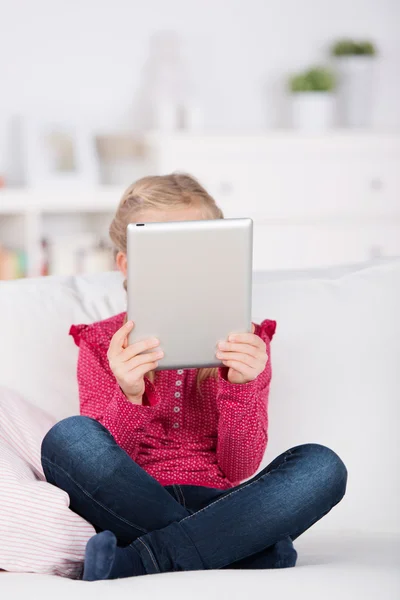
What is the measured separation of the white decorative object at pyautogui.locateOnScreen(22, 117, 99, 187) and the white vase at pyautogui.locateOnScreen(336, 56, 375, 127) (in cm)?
105

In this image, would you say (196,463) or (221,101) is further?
(221,101)

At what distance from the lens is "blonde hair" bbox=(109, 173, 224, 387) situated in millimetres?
1533

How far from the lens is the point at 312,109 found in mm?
3537

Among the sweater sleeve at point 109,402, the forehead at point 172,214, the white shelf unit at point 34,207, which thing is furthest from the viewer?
the white shelf unit at point 34,207

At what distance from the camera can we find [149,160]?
3359 millimetres

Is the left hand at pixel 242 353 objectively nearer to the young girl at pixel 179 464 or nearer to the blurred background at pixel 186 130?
the young girl at pixel 179 464

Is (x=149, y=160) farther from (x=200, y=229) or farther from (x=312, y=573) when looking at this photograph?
(x=312, y=573)

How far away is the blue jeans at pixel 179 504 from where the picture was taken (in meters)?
1.24

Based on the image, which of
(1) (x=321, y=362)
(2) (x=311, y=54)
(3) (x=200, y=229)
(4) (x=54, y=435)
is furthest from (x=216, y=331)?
(2) (x=311, y=54)

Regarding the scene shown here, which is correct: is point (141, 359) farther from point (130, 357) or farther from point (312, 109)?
point (312, 109)

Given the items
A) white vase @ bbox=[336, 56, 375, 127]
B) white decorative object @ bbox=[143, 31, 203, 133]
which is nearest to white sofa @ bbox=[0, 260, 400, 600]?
white decorative object @ bbox=[143, 31, 203, 133]

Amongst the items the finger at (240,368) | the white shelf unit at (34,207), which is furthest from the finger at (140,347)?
the white shelf unit at (34,207)

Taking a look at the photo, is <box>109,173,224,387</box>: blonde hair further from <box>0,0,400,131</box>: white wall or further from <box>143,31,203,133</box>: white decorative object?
<box>0,0,400,131</box>: white wall

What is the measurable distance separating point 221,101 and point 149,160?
1.68 ft
